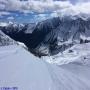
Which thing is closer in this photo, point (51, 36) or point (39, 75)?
point (39, 75)

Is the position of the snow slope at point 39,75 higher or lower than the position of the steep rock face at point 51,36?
higher

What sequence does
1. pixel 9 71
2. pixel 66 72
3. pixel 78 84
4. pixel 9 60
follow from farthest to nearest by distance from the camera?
pixel 9 60, pixel 66 72, pixel 9 71, pixel 78 84

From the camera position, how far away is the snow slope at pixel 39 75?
1062 millimetres

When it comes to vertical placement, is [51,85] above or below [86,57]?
above

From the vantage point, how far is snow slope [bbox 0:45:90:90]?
3.48ft

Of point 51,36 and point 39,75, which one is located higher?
point 39,75

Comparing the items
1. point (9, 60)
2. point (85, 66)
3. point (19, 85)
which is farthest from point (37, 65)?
point (19, 85)

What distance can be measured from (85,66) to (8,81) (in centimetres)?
59

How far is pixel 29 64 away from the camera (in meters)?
1.44

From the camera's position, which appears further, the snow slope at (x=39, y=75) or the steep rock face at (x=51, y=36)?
the steep rock face at (x=51, y=36)

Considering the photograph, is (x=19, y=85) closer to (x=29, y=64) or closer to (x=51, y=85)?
(x=51, y=85)

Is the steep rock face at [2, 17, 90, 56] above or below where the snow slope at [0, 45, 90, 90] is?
below

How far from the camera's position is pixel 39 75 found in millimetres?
1224

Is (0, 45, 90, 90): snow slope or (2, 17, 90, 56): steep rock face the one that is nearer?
(0, 45, 90, 90): snow slope
